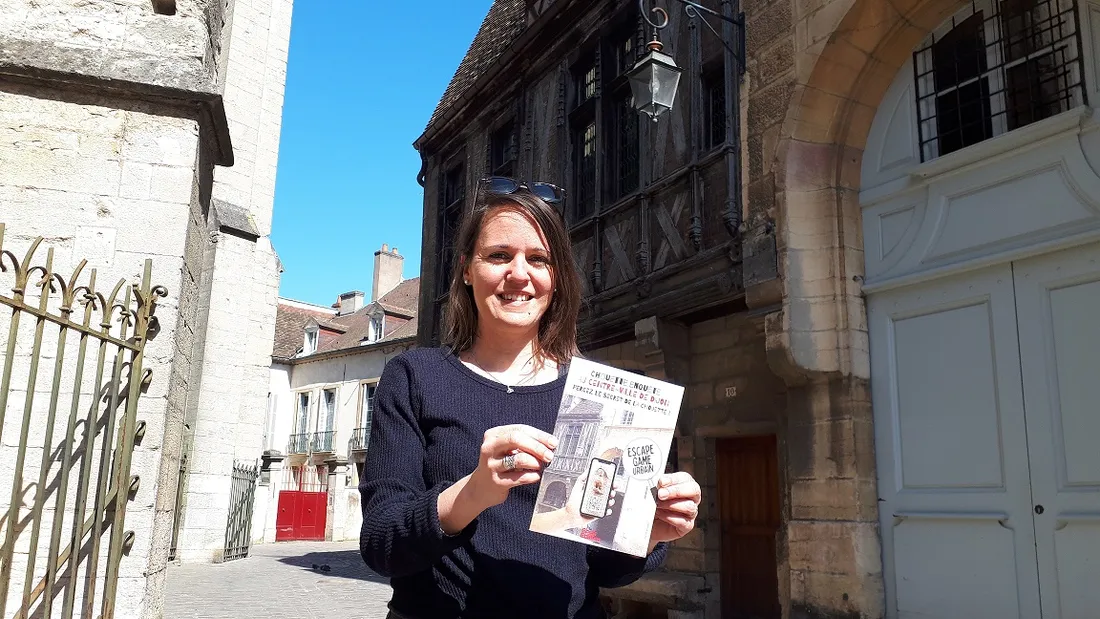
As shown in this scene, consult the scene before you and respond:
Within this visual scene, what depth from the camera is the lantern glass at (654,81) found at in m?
6.76

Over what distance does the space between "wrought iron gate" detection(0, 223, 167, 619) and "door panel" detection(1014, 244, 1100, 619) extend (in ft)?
15.7

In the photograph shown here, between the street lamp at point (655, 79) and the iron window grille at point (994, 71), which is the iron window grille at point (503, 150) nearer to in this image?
the street lamp at point (655, 79)

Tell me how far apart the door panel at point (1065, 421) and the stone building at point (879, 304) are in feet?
0.04

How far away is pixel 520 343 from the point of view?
171 centimetres

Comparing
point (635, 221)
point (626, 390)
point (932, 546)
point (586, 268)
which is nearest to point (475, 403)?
point (626, 390)

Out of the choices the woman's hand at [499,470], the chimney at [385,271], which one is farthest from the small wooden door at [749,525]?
the chimney at [385,271]

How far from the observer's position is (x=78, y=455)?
327 cm

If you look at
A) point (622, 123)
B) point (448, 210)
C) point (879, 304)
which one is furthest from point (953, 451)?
point (448, 210)

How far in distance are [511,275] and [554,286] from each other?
13 centimetres

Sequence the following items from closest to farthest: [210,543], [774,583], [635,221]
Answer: [774,583]
[635,221]
[210,543]

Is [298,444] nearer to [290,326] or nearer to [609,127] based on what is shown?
[290,326]

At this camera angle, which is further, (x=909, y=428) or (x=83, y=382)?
(x=909, y=428)

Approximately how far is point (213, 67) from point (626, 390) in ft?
10.6

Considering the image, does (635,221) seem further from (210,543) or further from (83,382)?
(210,543)
